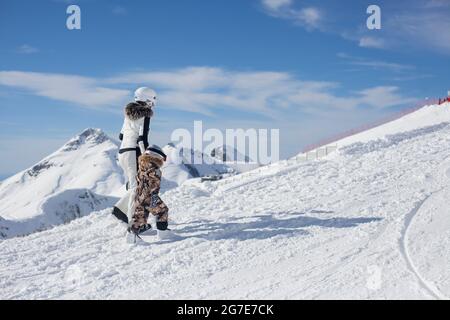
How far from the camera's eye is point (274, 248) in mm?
6777

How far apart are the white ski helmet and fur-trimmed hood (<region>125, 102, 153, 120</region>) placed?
0.13 metres

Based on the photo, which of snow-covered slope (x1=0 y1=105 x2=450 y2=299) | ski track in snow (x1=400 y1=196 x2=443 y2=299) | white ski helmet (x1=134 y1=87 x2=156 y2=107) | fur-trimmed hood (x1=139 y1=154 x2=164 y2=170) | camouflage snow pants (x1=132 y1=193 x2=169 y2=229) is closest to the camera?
ski track in snow (x1=400 y1=196 x2=443 y2=299)

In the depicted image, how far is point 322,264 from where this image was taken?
233 inches

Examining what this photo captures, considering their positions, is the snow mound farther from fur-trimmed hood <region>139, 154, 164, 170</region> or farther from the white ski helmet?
fur-trimmed hood <region>139, 154, 164, 170</region>

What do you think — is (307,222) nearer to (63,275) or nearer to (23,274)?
(63,275)

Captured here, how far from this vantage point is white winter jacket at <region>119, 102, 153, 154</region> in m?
7.87

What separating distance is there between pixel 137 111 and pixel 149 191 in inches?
53.8

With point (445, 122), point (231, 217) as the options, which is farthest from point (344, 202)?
point (445, 122)

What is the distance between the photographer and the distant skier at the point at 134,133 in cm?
789

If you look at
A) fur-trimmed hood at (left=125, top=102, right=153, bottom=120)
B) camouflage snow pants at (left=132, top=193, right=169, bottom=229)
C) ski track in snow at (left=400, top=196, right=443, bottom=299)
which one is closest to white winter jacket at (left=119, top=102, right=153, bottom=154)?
fur-trimmed hood at (left=125, top=102, right=153, bottom=120)

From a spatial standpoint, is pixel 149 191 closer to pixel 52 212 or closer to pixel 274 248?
pixel 274 248

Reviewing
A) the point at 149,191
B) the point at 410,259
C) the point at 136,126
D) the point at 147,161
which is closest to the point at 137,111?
the point at 136,126
